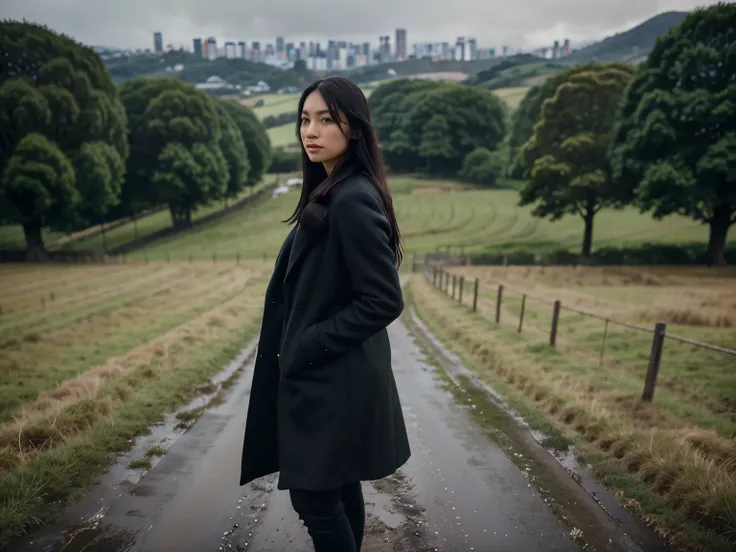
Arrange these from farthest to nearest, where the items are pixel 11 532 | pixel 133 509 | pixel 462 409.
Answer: pixel 462 409 → pixel 133 509 → pixel 11 532

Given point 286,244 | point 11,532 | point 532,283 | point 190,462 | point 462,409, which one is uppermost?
point 286,244

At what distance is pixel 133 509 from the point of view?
340cm

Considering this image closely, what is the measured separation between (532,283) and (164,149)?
97.0ft

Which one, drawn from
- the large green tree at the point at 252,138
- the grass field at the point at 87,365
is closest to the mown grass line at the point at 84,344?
the grass field at the point at 87,365

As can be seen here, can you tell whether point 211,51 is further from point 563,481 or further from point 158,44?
point 563,481

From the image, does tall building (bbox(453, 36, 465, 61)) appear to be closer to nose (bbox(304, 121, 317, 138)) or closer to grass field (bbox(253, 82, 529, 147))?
grass field (bbox(253, 82, 529, 147))

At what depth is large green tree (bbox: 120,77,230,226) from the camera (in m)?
38.7

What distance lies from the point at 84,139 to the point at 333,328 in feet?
107

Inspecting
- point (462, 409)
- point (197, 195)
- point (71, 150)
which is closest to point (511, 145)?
Result: point (197, 195)

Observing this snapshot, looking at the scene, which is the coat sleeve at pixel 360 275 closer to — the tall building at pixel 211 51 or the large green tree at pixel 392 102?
the large green tree at pixel 392 102

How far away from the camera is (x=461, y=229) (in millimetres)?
43000

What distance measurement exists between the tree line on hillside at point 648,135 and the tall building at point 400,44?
87122mm

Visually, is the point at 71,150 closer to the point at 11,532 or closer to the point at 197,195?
the point at 197,195

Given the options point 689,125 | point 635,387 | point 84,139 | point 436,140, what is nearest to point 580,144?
point 689,125
